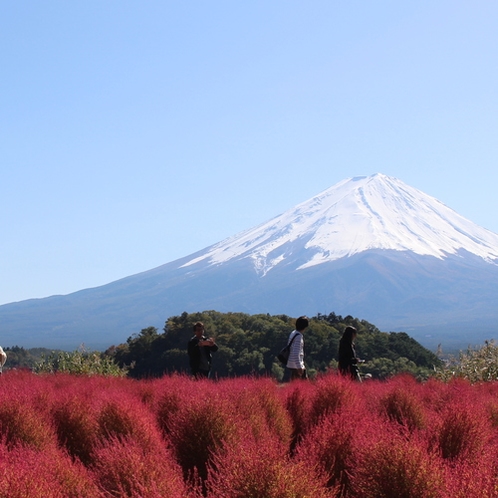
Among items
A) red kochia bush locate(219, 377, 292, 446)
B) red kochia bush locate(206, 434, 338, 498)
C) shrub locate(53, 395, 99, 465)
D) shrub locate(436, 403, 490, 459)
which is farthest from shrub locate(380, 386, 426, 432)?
red kochia bush locate(206, 434, 338, 498)

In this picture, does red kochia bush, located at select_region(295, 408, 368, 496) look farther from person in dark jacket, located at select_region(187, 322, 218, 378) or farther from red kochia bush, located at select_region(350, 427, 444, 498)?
person in dark jacket, located at select_region(187, 322, 218, 378)

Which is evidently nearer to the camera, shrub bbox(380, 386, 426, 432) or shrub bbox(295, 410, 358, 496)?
shrub bbox(295, 410, 358, 496)

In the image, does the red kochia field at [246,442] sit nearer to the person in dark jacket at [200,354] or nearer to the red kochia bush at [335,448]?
the red kochia bush at [335,448]

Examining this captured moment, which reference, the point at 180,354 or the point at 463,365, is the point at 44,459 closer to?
the point at 463,365

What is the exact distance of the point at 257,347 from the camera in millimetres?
38344

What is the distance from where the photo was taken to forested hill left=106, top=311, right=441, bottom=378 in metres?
36.6

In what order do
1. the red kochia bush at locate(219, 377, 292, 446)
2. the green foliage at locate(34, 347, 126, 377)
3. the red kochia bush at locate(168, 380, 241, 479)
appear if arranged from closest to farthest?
the red kochia bush at locate(168, 380, 241, 479) → the red kochia bush at locate(219, 377, 292, 446) → the green foliage at locate(34, 347, 126, 377)

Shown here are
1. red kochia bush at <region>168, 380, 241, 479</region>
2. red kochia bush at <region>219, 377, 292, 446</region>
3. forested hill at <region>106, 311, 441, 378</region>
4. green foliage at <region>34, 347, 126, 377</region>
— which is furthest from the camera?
forested hill at <region>106, 311, 441, 378</region>

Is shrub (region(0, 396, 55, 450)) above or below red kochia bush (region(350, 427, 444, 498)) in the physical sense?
above

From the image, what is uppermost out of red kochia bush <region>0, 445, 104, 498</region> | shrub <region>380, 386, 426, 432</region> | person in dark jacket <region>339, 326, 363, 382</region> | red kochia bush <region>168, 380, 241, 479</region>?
red kochia bush <region>0, 445, 104, 498</region>

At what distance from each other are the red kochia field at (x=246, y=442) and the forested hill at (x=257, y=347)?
23.7 metres

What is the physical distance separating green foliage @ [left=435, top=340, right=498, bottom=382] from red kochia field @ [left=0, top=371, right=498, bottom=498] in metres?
5.52

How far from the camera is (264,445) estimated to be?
5512 millimetres

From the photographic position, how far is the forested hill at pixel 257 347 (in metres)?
36.6
